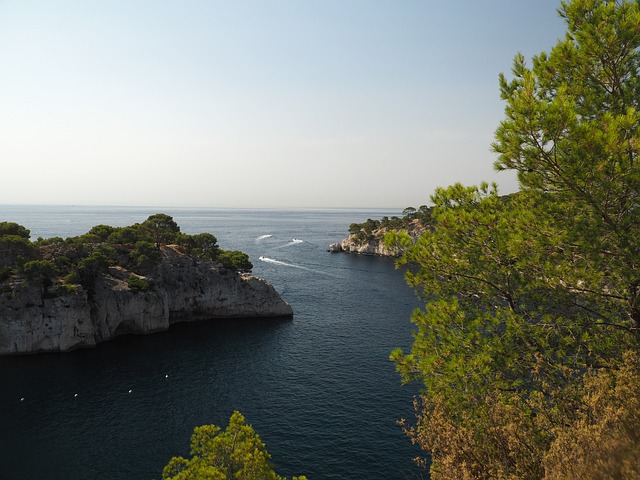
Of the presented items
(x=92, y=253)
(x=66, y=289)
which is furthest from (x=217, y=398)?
(x=92, y=253)

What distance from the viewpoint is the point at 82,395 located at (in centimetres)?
4209

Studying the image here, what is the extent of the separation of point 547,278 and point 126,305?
217ft

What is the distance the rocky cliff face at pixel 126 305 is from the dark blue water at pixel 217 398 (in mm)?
2459

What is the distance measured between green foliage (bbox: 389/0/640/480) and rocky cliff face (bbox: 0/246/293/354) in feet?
194

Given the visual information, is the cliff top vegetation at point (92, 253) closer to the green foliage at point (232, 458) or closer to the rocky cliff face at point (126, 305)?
the rocky cliff face at point (126, 305)

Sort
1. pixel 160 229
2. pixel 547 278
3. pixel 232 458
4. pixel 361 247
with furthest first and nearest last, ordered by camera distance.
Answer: pixel 361 247 → pixel 160 229 → pixel 232 458 → pixel 547 278

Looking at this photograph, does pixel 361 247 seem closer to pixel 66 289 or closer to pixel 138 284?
pixel 138 284

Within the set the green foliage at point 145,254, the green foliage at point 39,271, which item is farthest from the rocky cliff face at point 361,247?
the green foliage at point 39,271

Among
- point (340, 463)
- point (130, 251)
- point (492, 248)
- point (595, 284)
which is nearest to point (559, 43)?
point (492, 248)

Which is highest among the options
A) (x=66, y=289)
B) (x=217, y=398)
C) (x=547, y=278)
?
(x=547, y=278)

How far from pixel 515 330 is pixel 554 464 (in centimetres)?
402

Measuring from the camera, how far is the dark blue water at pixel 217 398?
31.3 meters

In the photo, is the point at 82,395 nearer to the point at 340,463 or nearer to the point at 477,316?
the point at 340,463

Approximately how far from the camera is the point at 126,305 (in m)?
62.6
